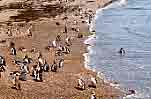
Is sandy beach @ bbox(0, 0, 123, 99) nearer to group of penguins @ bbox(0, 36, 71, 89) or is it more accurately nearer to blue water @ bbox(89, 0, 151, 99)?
group of penguins @ bbox(0, 36, 71, 89)

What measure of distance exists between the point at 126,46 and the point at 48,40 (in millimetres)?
9642

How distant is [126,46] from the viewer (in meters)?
52.8

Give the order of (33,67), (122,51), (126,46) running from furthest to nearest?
1. (126,46)
2. (122,51)
3. (33,67)

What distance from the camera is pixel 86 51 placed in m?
49.9

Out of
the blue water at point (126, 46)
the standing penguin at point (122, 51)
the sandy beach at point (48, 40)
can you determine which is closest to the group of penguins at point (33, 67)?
the sandy beach at point (48, 40)

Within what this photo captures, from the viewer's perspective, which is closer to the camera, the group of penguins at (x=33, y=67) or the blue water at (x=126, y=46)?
the group of penguins at (x=33, y=67)

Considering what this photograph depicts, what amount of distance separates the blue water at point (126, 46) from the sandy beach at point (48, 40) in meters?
1.88

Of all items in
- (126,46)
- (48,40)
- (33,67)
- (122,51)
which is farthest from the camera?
(48,40)

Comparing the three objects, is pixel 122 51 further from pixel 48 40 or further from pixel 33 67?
pixel 33 67

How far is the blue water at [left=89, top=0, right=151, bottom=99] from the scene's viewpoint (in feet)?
134

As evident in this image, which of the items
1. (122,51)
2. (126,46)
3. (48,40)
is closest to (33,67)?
(122,51)

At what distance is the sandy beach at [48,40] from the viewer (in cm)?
3659

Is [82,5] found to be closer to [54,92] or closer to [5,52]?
[5,52]

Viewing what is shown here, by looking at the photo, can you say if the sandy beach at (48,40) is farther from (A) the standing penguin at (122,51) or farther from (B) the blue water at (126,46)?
(A) the standing penguin at (122,51)
